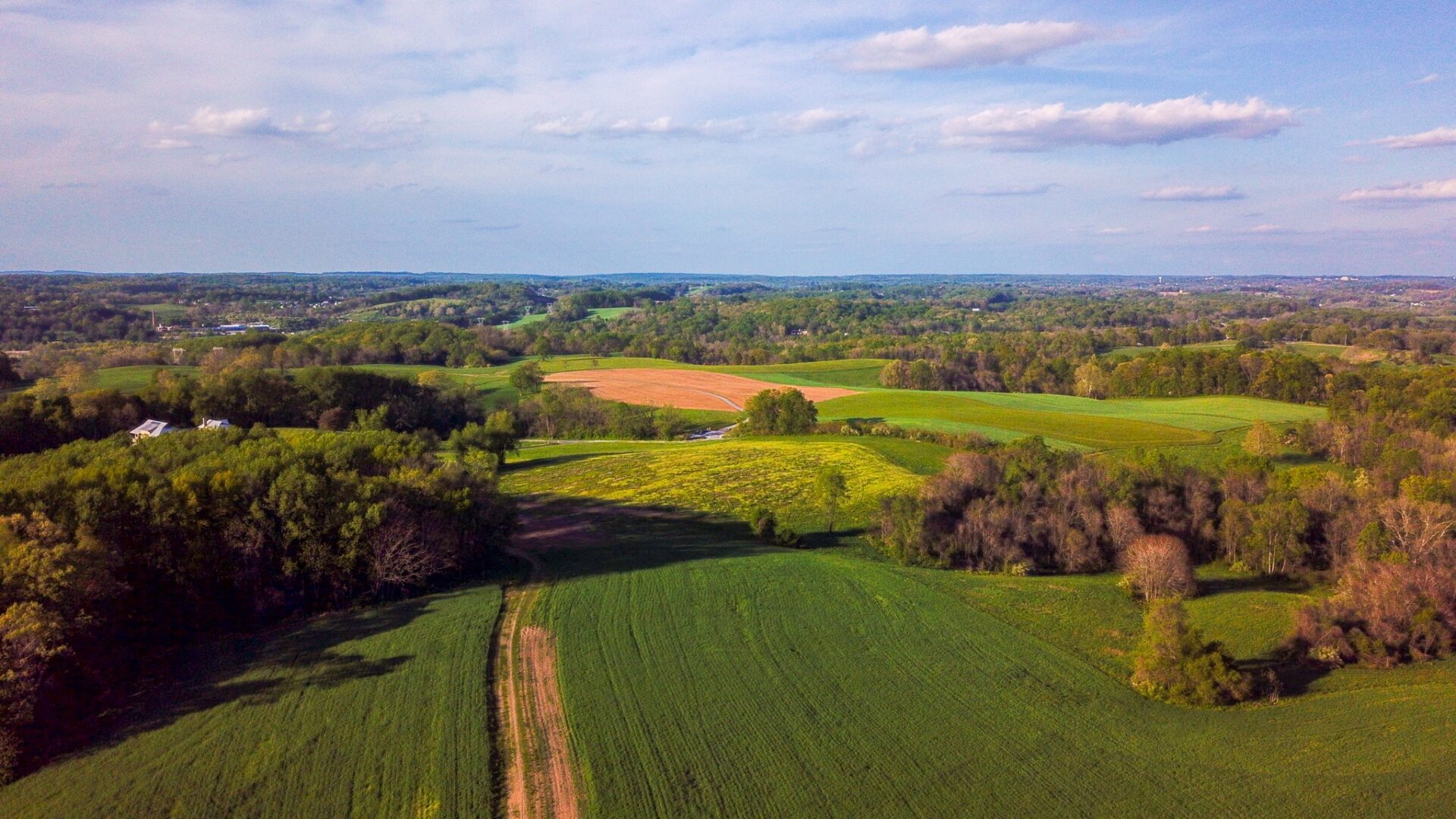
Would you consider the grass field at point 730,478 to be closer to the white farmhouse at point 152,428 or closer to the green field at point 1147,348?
the white farmhouse at point 152,428

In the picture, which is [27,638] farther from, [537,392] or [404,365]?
[404,365]

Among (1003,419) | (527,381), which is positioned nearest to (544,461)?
(527,381)

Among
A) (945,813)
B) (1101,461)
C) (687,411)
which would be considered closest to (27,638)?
(945,813)

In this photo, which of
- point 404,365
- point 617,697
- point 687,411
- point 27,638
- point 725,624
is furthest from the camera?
point 404,365

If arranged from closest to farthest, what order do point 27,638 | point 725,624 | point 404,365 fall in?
point 27,638 < point 725,624 < point 404,365

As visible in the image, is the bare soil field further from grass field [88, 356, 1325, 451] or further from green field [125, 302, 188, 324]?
green field [125, 302, 188, 324]

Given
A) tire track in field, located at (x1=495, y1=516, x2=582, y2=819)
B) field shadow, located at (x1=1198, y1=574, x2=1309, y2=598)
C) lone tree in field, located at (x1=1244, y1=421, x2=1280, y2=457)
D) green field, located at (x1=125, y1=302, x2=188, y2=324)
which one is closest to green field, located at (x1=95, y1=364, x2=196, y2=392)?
tire track in field, located at (x1=495, y1=516, x2=582, y2=819)

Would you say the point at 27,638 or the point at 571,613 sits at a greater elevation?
the point at 27,638
